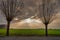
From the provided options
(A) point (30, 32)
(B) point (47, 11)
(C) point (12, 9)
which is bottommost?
(A) point (30, 32)

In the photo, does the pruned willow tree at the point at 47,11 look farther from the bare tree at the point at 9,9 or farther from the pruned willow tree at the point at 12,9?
the bare tree at the point at 9,9

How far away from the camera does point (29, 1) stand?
1238cm

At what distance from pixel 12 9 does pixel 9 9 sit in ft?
0.78

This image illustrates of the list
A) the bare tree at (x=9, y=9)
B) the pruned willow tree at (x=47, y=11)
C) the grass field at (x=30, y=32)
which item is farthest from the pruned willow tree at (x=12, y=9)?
the pruned willow tree at (x=47, y=11)

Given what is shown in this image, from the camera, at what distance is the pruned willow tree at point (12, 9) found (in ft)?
39.7

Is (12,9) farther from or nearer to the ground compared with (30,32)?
farther from the ground

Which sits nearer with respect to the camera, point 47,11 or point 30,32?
point 30,32

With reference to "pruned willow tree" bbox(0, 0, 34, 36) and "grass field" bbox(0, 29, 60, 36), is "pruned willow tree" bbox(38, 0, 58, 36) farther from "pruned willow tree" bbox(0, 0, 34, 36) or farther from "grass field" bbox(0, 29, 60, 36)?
"pruned willow tree" bbox(0, 0, 34, 36)

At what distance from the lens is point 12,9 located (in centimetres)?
1227

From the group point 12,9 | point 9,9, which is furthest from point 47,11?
Answer: point 9,9

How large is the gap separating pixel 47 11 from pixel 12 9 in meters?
2.85

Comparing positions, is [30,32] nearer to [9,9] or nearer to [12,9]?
[12,9]

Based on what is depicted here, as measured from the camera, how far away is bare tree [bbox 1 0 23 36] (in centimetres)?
1204

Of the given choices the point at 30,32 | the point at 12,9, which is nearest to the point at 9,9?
the point at 12,9
